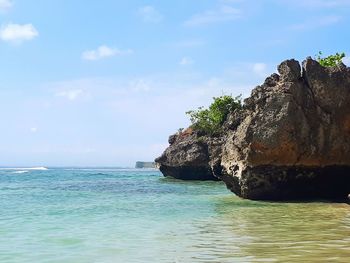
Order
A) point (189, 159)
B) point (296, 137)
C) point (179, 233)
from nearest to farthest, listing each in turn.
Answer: point (179, 233)
point (296, 137)
point (189, 159)

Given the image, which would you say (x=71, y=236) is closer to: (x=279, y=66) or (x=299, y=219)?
(x=299, y=219)

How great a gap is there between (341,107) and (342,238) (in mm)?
11537

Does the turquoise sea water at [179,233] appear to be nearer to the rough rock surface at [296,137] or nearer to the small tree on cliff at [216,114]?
the rough rock surface at [296,137]

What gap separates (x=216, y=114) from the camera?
173ft

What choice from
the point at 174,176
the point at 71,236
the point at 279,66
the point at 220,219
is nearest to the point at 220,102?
the point at 174,176

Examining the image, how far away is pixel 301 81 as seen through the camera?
22391 mm

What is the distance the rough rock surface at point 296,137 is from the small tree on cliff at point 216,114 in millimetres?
28428

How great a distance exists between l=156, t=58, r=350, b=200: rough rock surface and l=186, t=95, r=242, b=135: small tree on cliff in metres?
28.4

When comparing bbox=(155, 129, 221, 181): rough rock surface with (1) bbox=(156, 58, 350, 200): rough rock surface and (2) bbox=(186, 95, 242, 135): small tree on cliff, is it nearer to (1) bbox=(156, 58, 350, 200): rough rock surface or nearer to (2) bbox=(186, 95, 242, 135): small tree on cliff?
(2) bbox=(186, 95, 242, 135): small tree on cliff

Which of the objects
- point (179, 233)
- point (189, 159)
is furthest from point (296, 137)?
point (189, 159)

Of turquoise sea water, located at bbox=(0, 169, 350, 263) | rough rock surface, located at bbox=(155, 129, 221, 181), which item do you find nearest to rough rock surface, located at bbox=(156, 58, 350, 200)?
turquoise sea water, located at bbox=(0, 169, 350, 263)

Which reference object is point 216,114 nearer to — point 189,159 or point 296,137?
point 189,159

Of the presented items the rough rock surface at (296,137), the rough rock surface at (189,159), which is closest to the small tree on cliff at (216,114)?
the rough rock surface at (189,159)

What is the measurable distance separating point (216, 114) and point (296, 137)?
31451 mm
